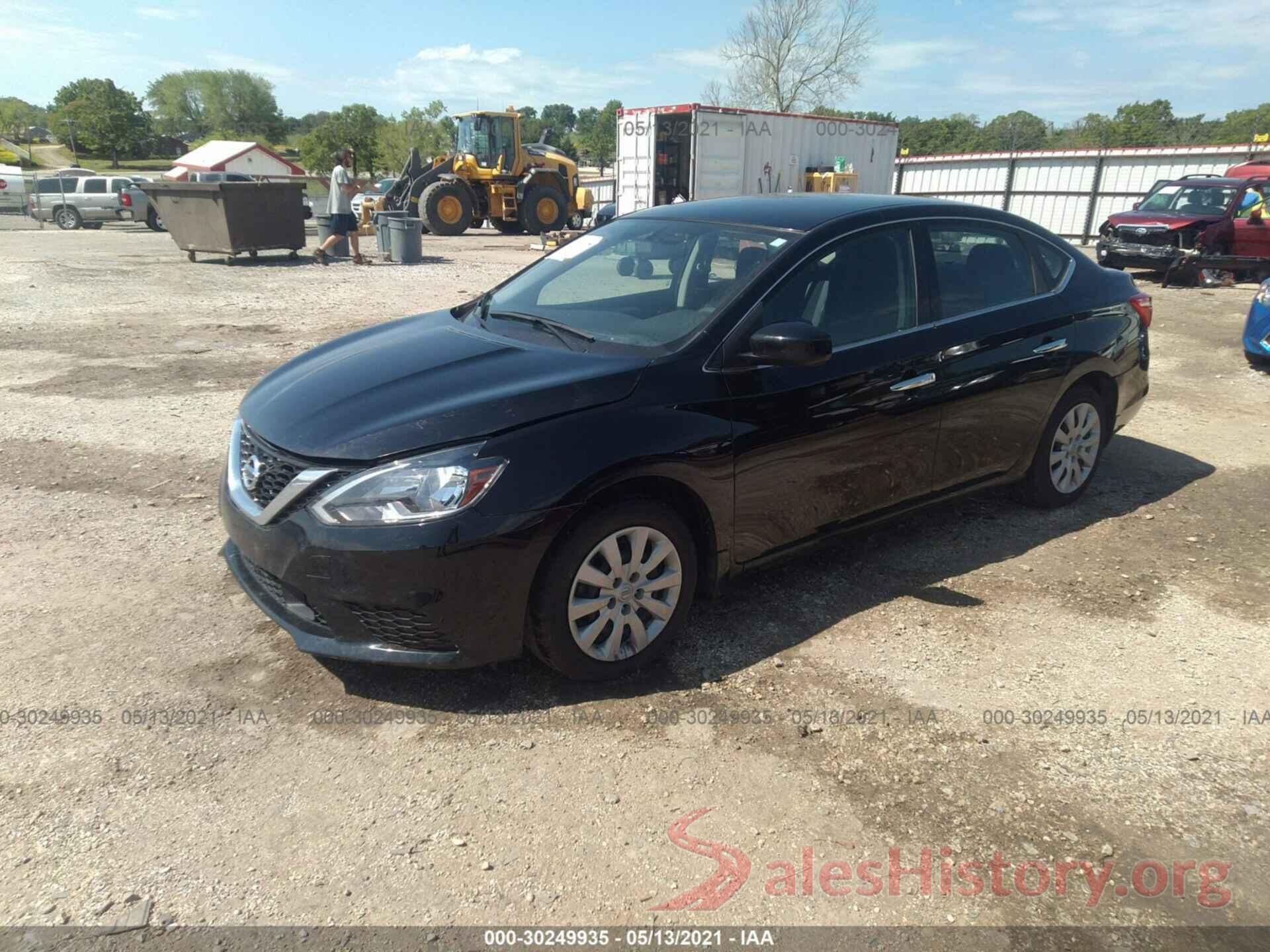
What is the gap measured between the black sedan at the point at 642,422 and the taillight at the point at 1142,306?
18.6 inches

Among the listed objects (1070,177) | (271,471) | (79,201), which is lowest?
(79,201)

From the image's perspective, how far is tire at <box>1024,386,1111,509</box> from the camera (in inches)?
190

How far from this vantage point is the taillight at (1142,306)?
5152 millimetres

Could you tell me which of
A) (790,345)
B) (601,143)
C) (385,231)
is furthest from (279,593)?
(601,143)

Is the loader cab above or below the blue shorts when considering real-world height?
above

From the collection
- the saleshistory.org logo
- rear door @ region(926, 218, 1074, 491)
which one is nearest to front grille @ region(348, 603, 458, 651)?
the saleshistory.org logo

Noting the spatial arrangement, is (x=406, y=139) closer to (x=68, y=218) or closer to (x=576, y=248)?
(x=68, y=218)

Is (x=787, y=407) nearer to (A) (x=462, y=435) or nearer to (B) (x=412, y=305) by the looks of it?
(A) (x=462, y=435)

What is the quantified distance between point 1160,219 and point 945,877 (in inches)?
653

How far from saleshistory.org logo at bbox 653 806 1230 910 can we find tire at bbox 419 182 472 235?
23.4 meters

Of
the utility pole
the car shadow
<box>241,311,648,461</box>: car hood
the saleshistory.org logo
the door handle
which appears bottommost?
the saleshistory.org logo

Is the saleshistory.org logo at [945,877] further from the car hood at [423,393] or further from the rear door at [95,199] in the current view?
the rear door at [95,199]

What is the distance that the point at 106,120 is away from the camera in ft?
299

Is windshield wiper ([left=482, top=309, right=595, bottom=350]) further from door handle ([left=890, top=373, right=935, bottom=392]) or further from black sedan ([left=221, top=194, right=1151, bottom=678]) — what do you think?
door handle ([left=890, top=373, right=935, bottom=392])
